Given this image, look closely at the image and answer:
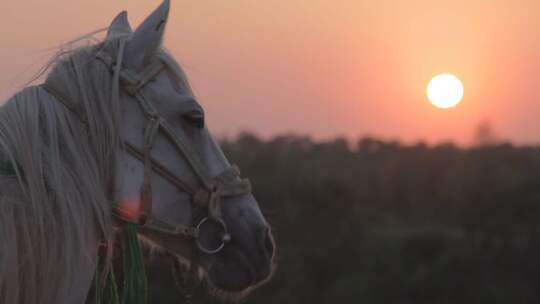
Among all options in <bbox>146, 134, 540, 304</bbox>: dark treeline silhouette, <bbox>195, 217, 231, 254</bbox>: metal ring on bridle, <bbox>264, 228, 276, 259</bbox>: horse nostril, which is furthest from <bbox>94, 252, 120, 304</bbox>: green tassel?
<bbox>146, 134, 540, 304</bbox>: dark treeline silhouette

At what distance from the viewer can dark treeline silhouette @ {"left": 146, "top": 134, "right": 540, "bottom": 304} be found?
33.3ft

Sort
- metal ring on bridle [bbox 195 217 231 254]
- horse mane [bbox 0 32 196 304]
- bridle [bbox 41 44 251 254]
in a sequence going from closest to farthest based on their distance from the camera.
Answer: horse mane [bbox 0 32 196 304] < bridle [bbox 41 44 251 254] < metal ring on bridle [bbox 195 217 231 254]

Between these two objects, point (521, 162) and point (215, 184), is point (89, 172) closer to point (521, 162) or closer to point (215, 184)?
point (215, 184)

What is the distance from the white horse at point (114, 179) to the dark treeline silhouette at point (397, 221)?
22.1 feet

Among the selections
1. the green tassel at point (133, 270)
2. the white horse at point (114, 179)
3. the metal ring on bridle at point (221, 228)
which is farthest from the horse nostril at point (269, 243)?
the green tassel at point (133, 270)

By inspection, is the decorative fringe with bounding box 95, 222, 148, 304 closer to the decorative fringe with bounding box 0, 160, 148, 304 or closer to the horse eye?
the decorative fringe with bounding box 0, 160, 148, 304

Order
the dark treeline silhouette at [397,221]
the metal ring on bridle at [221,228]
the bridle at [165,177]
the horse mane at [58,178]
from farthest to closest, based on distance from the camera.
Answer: the dark treeline silhouette at [397,221], the metal ring on bridle at [221,228], the bridle at [165,177], the horse mane at [58,178]

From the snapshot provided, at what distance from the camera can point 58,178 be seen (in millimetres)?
2352

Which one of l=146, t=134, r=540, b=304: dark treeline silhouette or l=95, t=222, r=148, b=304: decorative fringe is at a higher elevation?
l=95, t=222, r=148, b=304: decorative fringe

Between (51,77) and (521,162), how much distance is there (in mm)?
11042

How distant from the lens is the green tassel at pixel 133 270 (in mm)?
2593

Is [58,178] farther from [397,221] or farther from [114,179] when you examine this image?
[397,221]

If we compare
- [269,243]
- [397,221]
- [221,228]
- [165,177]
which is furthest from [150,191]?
[397,221]

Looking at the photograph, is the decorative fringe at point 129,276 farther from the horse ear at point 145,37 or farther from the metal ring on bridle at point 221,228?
the horse ear at point 145,37
